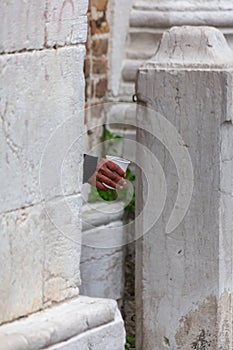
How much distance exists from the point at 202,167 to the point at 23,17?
153 cm

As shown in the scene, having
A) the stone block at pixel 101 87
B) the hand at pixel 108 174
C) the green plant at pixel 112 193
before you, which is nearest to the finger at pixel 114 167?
the hand at pixel 108 174

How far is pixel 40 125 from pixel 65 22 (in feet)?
1.33

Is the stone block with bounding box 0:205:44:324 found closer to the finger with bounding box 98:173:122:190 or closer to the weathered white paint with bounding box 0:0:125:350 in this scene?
the weathered white paint with bounding box 0:0:125:350

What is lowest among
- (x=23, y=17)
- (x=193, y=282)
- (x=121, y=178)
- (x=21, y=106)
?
(x=193, y=282)

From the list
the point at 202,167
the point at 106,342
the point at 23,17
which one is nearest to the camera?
the point at 23,17

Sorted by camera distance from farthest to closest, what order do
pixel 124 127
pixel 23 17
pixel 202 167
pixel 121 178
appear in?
pixel 124 127
pixel 202 167
pixel 121 178
pixel 23 17

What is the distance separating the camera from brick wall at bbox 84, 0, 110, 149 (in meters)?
6.23

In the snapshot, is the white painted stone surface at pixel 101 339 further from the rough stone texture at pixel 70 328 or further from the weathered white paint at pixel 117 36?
the weathered white paint at pixel 117 36

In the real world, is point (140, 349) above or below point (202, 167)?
below

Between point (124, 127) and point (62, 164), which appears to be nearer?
point (62, 164)

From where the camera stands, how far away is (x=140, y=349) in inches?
217

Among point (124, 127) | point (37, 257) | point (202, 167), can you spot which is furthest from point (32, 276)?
point (124, 127)

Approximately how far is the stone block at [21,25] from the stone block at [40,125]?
1.6 inches

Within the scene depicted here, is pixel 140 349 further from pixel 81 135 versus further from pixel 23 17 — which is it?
pixel 23 17
